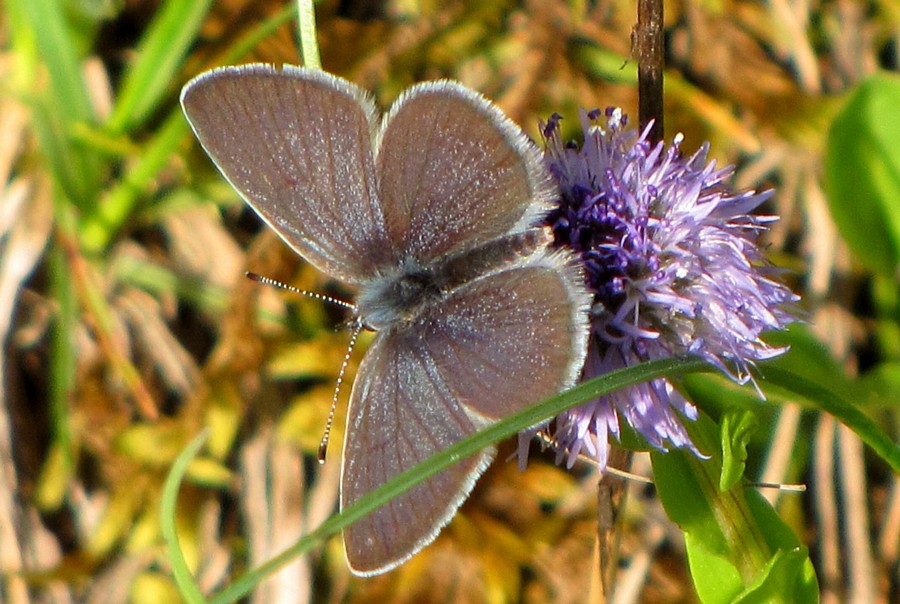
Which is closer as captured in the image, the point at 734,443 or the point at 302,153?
the point at 734,443

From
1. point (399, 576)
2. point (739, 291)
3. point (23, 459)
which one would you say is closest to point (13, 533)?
point (23, 459)

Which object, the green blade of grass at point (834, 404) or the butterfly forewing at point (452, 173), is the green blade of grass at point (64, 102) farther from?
the green blade of grass at point (834, 404)

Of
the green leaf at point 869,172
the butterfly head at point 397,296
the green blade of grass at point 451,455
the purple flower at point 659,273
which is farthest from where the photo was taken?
the green leaf at point 869,172

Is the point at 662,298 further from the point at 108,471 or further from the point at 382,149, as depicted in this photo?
the point at 108,471

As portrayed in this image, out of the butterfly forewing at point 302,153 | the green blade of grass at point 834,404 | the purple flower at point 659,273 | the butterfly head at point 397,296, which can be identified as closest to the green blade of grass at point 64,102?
the butterfly forewing at point 302,153

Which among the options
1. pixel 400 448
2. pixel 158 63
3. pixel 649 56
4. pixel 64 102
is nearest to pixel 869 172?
pixel 649 56

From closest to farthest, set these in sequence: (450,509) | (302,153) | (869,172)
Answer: (450,509) → (302,153) → (869,172)

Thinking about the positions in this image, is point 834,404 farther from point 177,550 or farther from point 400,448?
point 177,550
